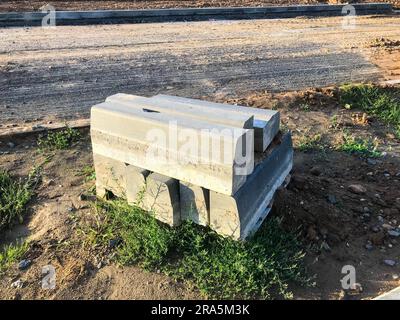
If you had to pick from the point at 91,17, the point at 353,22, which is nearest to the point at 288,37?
the point at 353,22

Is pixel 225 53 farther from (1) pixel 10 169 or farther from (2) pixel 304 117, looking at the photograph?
(1) pixel 10 169

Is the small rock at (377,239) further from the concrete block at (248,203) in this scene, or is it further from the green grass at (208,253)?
the concrete block at (248,203)

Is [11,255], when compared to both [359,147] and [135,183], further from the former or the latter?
[359,147]

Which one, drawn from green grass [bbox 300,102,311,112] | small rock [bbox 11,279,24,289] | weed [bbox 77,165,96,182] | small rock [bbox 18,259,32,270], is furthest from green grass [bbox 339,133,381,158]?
small rock [bbox 11,279,24,289]

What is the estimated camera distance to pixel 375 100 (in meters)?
6.16

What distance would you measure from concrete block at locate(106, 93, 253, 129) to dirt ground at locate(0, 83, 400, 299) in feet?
2.70

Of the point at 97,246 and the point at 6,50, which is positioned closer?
the point at 97,246

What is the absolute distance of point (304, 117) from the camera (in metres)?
5.71

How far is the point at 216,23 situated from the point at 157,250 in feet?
31.0

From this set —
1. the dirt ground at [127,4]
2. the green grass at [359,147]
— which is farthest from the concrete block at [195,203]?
the dirt ground at [127,4]

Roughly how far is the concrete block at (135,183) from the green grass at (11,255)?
89cm

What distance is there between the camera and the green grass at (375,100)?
18.8 ft

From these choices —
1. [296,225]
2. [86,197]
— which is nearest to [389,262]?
[296,225]

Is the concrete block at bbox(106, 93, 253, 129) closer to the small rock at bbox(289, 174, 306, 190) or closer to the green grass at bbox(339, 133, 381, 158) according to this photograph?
Result: the small rock at bbox(289, 174, 306, 190)
